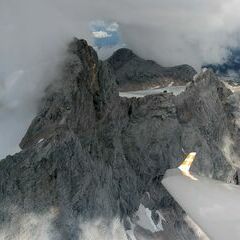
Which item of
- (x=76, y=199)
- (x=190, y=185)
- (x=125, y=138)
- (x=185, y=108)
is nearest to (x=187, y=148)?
(x=185, y=108)

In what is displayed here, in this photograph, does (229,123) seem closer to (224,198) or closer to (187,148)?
(187,148)

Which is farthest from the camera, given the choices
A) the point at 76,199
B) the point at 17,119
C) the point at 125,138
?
the point at 125,138

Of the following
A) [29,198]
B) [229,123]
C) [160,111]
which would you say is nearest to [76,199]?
[29,198]

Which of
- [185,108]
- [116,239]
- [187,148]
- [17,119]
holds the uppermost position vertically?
[17,119]

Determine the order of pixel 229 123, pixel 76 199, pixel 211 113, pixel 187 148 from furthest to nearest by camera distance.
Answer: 1. pixel 229 123
2. pixel 211 113
3. pixel 187 148
4. pixel 76 199

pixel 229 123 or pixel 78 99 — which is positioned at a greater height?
pixel 78 99

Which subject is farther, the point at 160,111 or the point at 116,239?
the point at 160,111
